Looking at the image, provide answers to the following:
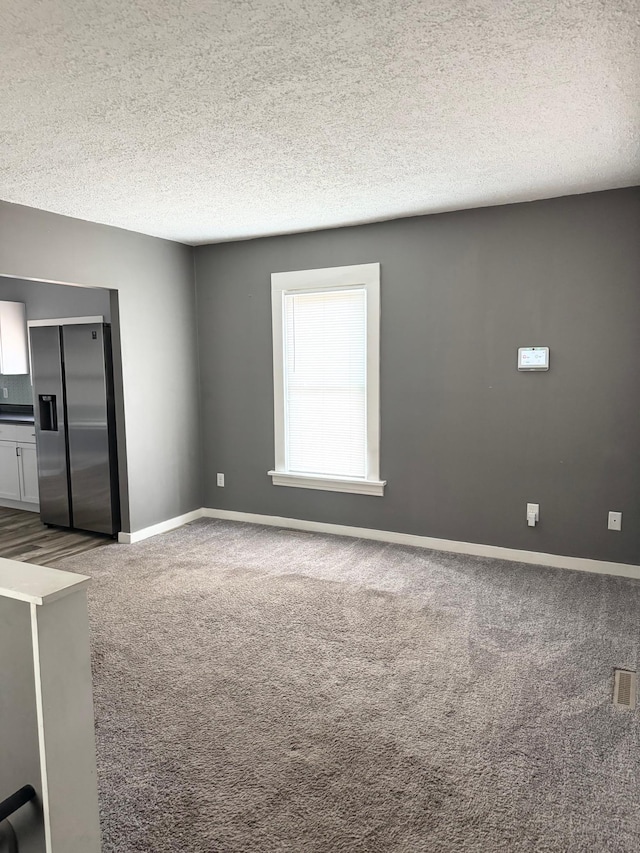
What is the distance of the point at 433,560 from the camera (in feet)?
14.1

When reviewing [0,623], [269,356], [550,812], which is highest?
[269,356]

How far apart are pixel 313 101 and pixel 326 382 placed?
272cm

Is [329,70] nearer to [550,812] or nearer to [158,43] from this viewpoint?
[158,43]

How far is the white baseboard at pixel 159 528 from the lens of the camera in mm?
4887

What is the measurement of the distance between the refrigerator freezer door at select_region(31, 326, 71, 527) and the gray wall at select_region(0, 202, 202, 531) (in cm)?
74

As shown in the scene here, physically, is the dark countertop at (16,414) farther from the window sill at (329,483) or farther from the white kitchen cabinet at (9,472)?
the window sill at (329,483)

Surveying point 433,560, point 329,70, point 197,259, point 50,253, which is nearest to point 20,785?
point 329,70

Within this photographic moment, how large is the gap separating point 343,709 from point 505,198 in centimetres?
328

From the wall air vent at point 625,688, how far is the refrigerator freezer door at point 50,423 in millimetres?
4384

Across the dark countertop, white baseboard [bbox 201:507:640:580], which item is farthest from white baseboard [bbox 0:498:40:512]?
white baseboard [bbox 201:507:640:580]

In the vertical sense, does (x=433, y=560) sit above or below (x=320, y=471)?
below

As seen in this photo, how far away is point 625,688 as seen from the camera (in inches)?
103

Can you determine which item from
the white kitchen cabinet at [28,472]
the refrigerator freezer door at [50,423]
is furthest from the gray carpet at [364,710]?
the white kitchen cabinet at [28,472]

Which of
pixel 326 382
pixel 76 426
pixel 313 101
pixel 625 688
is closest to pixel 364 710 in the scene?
pixel 625 688
